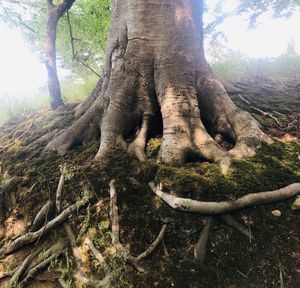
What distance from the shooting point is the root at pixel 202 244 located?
78.5 inches

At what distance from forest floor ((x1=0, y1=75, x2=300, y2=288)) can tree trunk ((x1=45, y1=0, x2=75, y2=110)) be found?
2736 millimetres

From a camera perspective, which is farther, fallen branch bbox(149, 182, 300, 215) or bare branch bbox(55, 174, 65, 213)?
bare branch bbox(55, 174, 65, 213)

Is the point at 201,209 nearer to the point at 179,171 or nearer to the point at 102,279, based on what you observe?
the point at 179,171

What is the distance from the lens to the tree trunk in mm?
5871

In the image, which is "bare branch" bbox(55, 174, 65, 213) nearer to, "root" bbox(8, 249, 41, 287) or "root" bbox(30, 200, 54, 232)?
"root" bbox(30, 200, 54, 232)

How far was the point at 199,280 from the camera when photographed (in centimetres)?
188

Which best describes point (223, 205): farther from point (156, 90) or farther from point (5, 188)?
point (5, 188)

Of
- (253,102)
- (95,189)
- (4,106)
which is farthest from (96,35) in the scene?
(95,189)

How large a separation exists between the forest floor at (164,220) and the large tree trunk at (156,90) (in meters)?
0.28

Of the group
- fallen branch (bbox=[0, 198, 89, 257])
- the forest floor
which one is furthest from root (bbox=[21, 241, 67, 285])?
fallen branch (bbox=[0, 198, 89, 257])

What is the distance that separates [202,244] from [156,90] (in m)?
1.86

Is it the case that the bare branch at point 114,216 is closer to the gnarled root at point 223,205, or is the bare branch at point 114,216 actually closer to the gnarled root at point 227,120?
the gnarled root at point 223,205

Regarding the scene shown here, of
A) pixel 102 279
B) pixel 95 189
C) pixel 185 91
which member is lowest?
pixel 102 279

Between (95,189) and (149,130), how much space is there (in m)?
1.05
